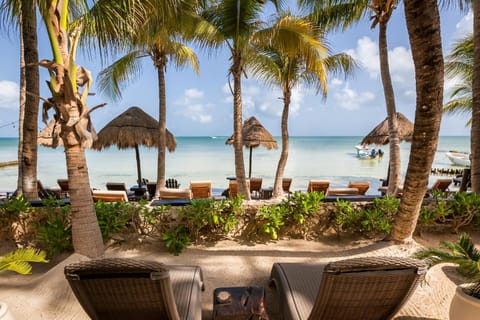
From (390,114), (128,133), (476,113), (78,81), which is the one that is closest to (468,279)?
(476,113)

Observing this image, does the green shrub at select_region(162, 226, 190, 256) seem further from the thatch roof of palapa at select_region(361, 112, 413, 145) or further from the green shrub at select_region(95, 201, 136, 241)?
the thatch roof of palapa at select_region(361, 112, 413, 145)

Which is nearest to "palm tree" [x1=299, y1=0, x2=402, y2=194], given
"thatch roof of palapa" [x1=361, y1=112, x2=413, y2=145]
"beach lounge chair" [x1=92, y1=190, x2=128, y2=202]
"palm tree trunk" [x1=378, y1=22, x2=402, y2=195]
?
"palm tree trunk" [x1=378, y1=22, x2=402, y2=195]

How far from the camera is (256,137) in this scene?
35.0 ft

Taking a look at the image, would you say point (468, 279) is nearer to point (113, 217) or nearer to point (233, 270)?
point (233, 270)

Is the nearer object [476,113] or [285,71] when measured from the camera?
[476,113]

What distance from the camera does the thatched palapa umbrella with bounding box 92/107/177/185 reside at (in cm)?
877

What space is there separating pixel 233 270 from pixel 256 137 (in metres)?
7.65

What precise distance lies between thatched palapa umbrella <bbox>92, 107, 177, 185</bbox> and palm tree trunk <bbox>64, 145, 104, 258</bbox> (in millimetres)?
5787

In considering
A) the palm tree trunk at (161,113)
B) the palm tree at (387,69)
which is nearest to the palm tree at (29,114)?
the palm tree trunk at (161,113)


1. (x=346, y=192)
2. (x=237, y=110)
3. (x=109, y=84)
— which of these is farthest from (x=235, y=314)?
(x=109, y=84)

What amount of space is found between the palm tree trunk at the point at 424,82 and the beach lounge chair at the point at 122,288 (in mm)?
3286

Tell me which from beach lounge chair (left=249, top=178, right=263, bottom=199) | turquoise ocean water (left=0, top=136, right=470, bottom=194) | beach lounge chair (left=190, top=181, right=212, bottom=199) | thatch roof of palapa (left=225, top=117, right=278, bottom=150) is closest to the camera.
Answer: beach lounge chair (left=190, top=181, right=212, bottom=199)

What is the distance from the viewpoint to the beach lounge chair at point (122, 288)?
1.71m

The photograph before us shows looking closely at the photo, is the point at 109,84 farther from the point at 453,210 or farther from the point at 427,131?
the point at 453,210
